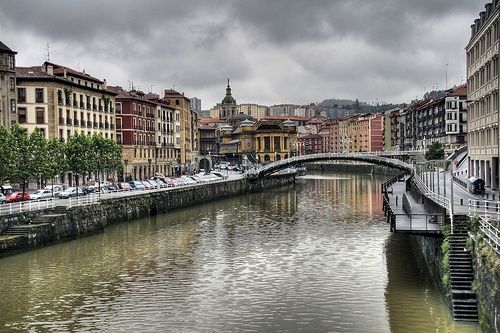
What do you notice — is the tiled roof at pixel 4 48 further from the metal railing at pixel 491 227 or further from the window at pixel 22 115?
the metal railing at pixel 491 227

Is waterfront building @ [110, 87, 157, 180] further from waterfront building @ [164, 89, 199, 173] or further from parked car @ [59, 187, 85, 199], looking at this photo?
parked car @ [59, 187, 85, 199]

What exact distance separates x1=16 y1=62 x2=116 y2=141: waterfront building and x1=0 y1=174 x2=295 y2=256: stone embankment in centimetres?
2075

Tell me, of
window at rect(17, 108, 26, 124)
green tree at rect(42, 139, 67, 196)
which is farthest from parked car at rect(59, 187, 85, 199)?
window at rect(17, 108, 26, 124)

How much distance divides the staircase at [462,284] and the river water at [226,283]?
0.59 meters

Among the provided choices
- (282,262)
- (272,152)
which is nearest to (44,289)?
(282,262)

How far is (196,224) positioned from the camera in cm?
6781

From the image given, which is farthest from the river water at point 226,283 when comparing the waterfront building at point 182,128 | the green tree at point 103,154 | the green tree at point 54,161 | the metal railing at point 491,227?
the waterfront building at point 182,128

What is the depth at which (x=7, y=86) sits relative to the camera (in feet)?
275

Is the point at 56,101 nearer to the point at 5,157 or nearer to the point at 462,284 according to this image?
the point at 5,157

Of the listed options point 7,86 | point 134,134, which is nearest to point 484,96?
point 7,86

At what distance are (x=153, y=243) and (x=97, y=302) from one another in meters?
20.2

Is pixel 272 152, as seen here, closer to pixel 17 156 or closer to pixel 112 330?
pixel 17 156

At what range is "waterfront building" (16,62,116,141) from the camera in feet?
294

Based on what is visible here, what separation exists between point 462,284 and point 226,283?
14.6 metres
